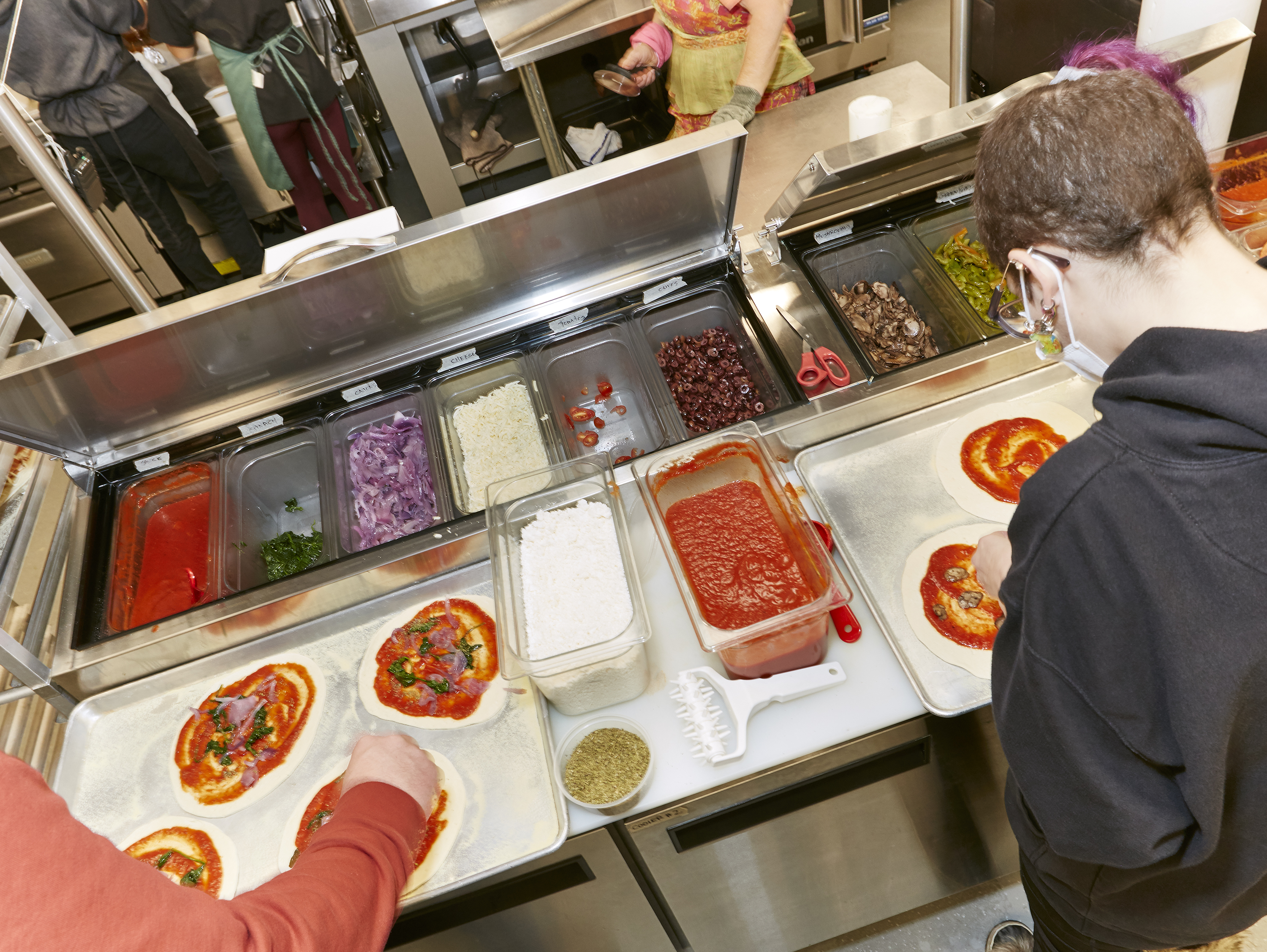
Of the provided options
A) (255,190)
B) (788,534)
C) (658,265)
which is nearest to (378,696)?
(788,534)

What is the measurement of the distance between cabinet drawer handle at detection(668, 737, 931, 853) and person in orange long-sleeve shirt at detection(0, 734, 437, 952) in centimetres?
63

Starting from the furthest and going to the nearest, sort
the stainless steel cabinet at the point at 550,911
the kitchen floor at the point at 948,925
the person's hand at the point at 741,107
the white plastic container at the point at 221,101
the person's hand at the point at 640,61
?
the white plastic container at the point at 221,101, the person's hand at the point at 640,61, the person's hand at the point at 741,107, the kitchen floor at the point at 948,925, the stainless steel cabinet at the point at 550,911

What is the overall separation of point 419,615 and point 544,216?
1061mm

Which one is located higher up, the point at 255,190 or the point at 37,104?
the point at 37,104

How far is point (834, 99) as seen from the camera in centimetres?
297

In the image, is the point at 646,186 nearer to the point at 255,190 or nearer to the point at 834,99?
the point at 834,99

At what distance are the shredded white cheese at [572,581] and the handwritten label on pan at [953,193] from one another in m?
1.45

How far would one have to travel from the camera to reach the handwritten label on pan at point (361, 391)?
2.32 metres

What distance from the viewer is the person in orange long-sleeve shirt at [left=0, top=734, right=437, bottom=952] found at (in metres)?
0.85

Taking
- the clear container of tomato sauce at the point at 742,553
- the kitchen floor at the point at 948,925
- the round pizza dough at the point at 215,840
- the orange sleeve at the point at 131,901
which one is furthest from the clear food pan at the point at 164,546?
the kitchen floor at the point at 948,925

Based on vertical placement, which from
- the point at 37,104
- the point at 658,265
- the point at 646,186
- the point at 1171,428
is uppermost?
the point at 37,104

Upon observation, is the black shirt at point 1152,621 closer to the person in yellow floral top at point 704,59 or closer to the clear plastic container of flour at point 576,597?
the clear plastic container of flour at point 576,597

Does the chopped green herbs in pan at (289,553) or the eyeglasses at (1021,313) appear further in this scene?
the chopped green herbs in pan at (289,553)

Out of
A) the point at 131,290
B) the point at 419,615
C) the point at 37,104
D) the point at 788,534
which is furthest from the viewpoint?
the point at 37,104
